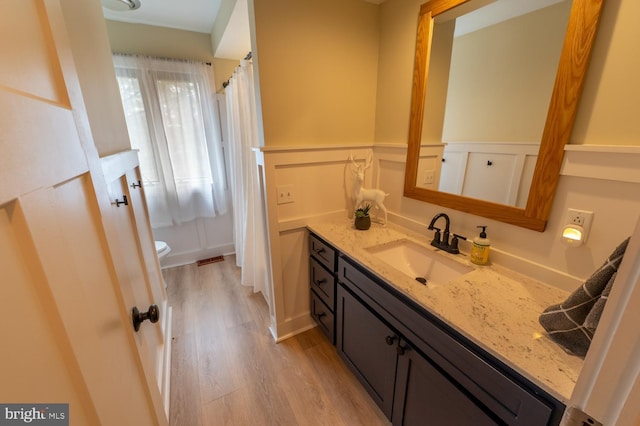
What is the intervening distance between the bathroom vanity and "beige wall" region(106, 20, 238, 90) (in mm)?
2324

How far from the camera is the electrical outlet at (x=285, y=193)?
63.9 inches

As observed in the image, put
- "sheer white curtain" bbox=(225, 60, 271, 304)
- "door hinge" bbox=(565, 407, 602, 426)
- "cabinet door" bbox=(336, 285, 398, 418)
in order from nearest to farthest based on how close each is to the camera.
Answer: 1. "door hinge" bbox=(565, 407, 602, 426)
2. "cabinet door" bbox=(336, 285, 398, 418)
3. "sheer white curtain" bbox=(225, 60, 271, 304)

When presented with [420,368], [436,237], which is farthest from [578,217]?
[420,368]

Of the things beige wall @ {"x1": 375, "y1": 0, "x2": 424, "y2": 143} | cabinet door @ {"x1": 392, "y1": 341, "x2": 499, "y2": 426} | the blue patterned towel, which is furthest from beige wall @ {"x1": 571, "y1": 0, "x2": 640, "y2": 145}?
cabinet door @ {"x1": 392, "y1": 341, "x2": 499, "y2": 426}

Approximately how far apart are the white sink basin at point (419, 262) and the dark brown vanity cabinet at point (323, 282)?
0.28 metres

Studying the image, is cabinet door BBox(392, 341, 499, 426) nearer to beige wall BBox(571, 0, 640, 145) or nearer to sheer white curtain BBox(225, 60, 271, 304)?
beige wall BBox(571, 0, 640, 145)

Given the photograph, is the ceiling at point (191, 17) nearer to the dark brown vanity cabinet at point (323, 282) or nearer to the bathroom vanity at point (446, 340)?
the dark brown vanity cabinet at point (323, 282)

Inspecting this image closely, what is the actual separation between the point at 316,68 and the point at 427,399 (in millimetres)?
1763

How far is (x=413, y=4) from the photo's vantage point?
1409mm

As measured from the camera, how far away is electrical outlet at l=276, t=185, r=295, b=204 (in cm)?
162

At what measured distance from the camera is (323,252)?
1613mm

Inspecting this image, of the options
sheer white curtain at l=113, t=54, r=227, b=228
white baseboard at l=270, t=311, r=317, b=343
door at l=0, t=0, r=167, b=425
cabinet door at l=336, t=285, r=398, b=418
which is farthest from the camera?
sheer white curtain at l=113, t=54, r=227, b=228

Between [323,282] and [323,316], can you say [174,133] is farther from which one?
[323,316]

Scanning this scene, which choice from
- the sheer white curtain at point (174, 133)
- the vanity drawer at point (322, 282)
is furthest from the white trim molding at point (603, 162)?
the sheer white curtain at point (174, 133)
